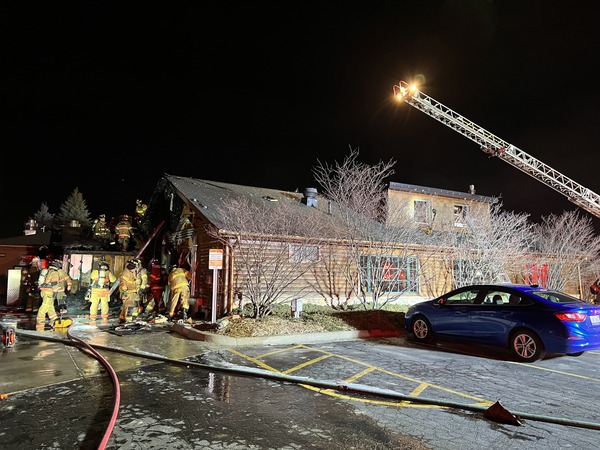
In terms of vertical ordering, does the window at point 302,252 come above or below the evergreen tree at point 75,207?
below

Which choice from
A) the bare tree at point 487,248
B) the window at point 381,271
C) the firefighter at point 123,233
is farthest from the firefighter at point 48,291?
the bare tree at point 487,248

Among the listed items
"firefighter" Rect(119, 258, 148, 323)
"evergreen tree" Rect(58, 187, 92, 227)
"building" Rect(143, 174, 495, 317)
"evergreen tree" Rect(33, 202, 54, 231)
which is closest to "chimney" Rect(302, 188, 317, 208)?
"building" Rect(143, 174, 495, 317)

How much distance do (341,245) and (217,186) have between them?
655 centimetres

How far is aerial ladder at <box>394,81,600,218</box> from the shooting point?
984 inches

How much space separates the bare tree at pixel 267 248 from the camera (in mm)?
10477

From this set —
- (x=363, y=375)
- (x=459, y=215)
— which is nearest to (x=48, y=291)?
(x=363, y=375)

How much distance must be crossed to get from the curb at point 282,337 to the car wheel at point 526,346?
10.1 feet

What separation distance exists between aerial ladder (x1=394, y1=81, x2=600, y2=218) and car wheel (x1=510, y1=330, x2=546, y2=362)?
21550 millimetres

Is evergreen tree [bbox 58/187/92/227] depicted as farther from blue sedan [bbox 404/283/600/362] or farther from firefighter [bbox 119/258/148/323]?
blue sedan [bbox 404/283/600/362]

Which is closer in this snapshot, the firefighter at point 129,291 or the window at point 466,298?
the window at point 466,298

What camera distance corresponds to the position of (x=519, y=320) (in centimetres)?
723

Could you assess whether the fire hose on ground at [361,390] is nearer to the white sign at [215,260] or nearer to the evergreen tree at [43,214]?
the white sign at [215,260]

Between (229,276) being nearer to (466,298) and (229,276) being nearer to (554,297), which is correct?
(466,298)

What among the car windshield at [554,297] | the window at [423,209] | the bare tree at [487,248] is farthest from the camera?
the window at [423,209]
